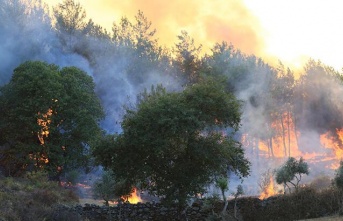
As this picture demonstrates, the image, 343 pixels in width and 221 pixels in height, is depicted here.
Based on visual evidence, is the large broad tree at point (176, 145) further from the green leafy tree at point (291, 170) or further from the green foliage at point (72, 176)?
the green foliage at point (72, 176)

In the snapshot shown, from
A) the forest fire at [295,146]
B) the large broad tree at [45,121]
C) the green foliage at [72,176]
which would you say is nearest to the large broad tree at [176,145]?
the large broad tree at [45,121]

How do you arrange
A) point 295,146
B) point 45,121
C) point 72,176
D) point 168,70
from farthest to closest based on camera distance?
point 168,70, point 295,146, point 72,176, point 45,121

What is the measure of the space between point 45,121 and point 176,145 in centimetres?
2712

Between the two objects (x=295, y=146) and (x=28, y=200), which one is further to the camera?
(x=295, y=146)

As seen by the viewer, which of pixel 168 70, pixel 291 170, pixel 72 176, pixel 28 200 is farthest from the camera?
pixel 168 70

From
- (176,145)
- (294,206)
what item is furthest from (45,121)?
(294,206)

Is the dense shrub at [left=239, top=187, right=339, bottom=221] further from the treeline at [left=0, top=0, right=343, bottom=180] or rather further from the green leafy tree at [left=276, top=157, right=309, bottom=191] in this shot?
the treeline at [left=0, top=0, right=343, bottom=180]

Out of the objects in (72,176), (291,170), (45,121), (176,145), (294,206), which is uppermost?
(45,121)

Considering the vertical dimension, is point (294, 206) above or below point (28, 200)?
below

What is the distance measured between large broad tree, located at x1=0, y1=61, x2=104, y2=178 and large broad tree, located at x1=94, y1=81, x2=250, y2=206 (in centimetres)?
2150

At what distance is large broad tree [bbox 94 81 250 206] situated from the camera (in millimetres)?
30531

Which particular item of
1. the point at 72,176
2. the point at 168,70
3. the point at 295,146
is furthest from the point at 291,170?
the point at 168,70

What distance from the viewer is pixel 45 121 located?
53656 millimetres

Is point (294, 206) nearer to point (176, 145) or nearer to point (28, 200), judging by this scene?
point (176, 145)
